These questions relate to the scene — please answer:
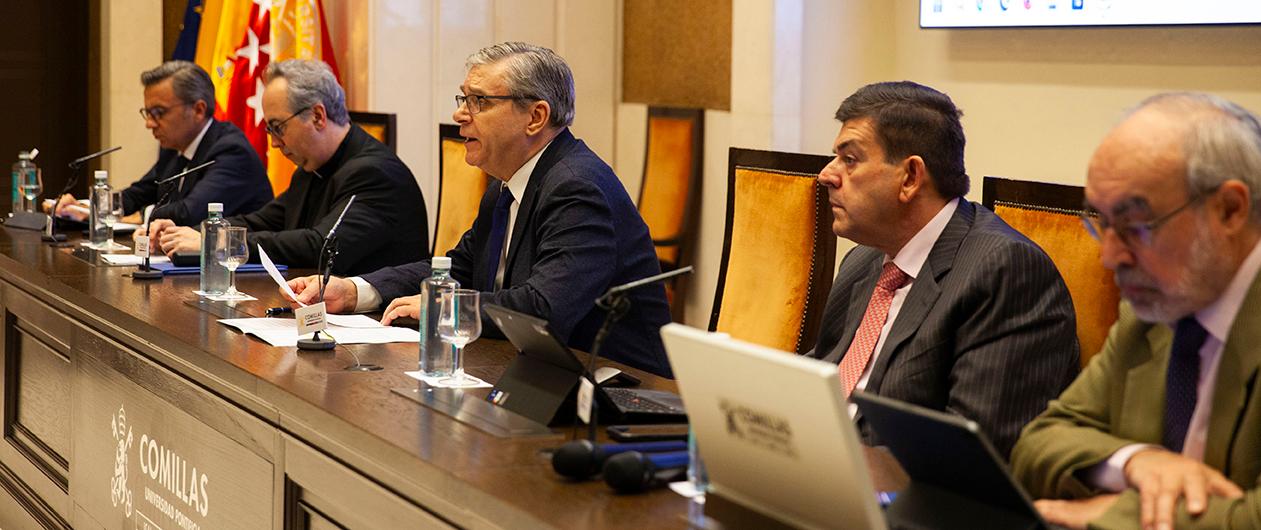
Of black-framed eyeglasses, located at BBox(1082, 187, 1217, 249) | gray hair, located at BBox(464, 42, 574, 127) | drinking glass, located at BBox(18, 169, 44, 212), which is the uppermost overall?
gray hair, located at BBox(464, 42, 574, 127)

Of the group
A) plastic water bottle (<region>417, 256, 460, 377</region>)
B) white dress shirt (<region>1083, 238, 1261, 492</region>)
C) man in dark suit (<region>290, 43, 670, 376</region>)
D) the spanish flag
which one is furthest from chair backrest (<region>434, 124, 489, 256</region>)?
white dress shirt (<region>1083, 238, 1261, 492</region>)

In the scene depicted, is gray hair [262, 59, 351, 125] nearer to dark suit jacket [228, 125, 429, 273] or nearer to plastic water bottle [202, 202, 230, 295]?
dark suit jacket [228, 125, 429, 273]

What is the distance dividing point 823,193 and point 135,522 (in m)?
1.57

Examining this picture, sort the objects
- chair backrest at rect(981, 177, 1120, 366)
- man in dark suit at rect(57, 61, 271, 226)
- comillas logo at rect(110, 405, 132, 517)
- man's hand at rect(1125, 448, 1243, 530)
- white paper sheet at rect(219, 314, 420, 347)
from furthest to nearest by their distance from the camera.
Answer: man in dark suit at rect(57, 61, 271, 226), comillas logo at rect(110, 405, 132, 517), white paper sheet at rect(219, 314, 420, 347), chair backrest at rect(981, 177, 1120, 366), man's hand at rect(1125, 448, 1243, 530)

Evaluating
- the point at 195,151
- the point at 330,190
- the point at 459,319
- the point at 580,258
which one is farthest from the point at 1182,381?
the point at 195,151

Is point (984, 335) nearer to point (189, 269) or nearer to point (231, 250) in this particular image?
point (231, 250)

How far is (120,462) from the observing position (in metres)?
3.00

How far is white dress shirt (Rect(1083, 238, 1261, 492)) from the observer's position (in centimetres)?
162

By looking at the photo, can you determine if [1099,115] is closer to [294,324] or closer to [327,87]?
[327,87]

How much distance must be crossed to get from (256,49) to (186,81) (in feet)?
3.86

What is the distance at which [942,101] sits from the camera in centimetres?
237

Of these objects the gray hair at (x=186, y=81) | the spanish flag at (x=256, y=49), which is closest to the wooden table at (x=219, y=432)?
the gray hair at (x=186, y=81)

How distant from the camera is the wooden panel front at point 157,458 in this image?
245cm

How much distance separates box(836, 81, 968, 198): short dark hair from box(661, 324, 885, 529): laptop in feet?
3.07
